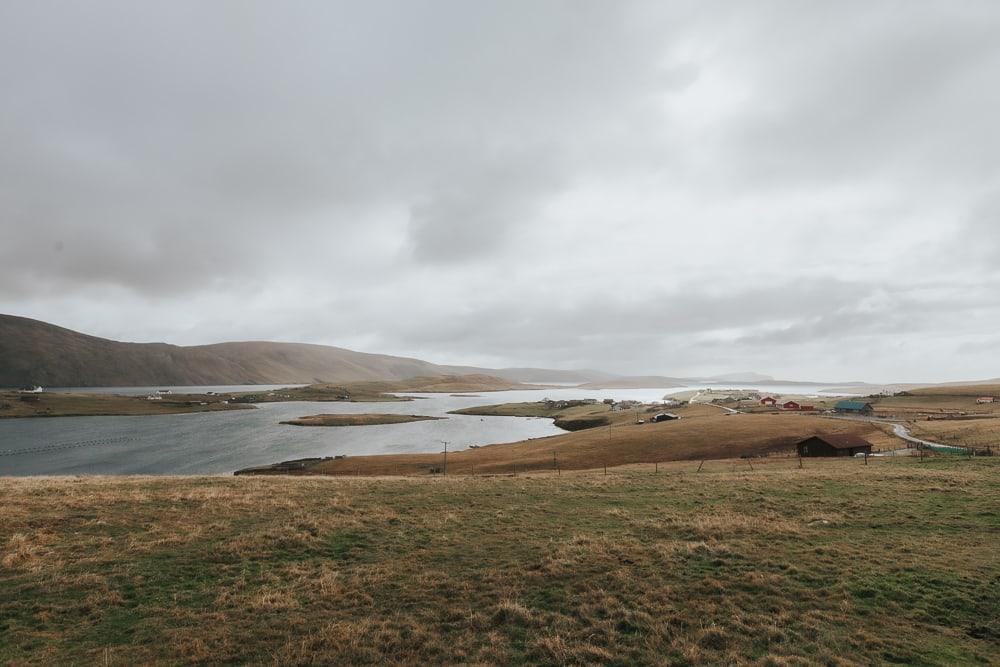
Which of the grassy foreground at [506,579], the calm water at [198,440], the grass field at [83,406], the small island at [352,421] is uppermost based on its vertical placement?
the grassy foreground at [506,579]

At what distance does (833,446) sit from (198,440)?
394ft

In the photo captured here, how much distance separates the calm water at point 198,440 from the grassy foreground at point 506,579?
63844 mm

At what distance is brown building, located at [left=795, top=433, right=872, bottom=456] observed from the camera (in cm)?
5212

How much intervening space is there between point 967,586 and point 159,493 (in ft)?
121

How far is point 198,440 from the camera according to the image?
10581 centimetres

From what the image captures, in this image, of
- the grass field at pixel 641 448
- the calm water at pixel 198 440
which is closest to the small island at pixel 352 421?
the calm water at pixel 198 440

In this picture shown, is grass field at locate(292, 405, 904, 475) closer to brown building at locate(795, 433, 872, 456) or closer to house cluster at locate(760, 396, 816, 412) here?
brown building at locate(795, 433, 872, 456)

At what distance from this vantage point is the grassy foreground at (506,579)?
10734 mm

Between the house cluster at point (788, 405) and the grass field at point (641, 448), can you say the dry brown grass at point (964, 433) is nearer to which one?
the grass field at point (641, 448)

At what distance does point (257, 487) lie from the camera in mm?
30906

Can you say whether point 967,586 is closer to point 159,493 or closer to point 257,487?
point 257,487

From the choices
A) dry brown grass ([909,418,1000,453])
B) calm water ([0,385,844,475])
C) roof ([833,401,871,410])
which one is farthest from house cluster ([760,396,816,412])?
calm water ([0,385,844,475])

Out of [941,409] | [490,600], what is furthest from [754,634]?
[941,409]

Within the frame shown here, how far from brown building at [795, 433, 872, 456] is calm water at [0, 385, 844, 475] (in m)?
62.5
